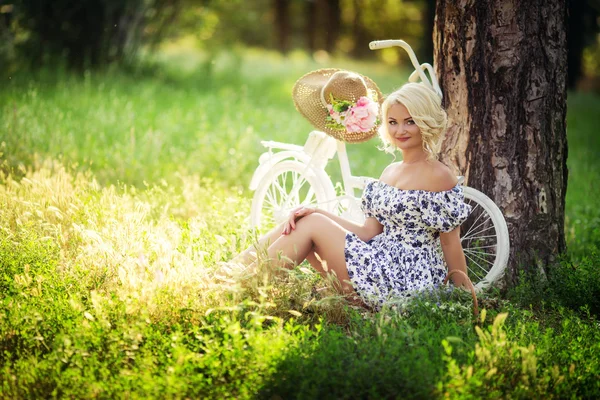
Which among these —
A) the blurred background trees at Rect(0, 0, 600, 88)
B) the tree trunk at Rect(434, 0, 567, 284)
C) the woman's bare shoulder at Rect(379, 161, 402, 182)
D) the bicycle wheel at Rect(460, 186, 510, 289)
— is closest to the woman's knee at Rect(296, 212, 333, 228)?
the woman's bare shoulder at Rect(379, 161, 402, 182)

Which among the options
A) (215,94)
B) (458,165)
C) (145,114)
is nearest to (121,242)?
(458,165)

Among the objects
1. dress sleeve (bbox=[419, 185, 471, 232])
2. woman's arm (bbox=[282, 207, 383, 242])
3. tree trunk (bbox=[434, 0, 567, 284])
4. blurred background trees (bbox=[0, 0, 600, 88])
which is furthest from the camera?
blurred background trees (bbox=[0, 0, 600, 88])

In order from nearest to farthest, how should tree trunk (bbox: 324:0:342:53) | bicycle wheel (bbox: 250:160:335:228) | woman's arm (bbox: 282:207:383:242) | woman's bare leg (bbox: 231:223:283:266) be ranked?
1. woman's bare leg (bbox: 231:223:283:266)
2. woman's arm (bbox: 282:207:383:242)
3. bicycle wheel (bbox: 250:160:335:228)
4. tree trunk (bbox: 324:0:342:53)

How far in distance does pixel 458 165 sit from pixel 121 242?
2286 mm

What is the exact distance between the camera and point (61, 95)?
8477 mm

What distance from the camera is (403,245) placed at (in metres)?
3.61

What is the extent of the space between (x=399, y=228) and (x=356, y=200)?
58cm

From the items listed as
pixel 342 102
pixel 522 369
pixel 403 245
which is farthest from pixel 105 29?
pixel 522 369

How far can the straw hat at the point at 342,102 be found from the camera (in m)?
4.20

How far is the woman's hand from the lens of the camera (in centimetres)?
364

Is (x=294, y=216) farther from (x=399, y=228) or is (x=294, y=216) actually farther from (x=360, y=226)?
(x=399, y=228)

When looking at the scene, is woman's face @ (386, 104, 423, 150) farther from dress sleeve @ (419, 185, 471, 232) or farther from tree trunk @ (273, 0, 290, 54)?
tree trunk @ (273, 0, 290, 54)

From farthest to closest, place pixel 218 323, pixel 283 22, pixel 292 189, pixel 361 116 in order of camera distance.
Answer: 1. pixel 283 22
2. pixel 292 189
3. pixel 361 116
4. pixel 218 323

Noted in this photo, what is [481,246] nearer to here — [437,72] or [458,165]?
[458,165]
